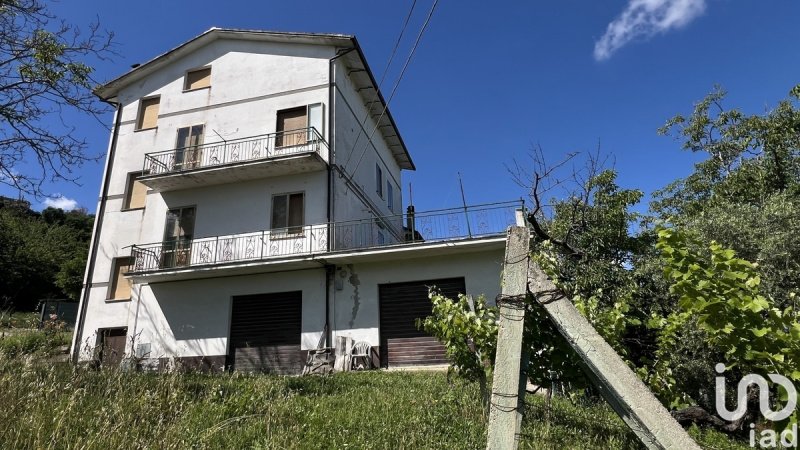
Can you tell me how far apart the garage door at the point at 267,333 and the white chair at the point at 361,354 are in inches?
69.3

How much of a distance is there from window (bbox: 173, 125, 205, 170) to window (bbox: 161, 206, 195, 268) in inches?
67.7

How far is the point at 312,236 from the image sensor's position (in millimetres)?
14109

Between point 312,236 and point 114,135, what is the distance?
433 inches

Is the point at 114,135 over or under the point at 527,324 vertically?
over

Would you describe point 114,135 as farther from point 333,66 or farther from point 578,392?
point 578,392

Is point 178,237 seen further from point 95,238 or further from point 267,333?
point 267,333

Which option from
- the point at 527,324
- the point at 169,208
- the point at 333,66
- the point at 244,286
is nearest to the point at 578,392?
the point at 527,324

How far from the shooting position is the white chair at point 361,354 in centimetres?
1252

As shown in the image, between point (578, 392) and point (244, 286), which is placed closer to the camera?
point (578, 392)

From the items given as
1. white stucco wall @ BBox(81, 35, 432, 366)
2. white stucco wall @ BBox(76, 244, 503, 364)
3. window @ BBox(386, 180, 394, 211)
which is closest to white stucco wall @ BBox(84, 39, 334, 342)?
white stucco wall @ BBox(81, 35, 432, 366)

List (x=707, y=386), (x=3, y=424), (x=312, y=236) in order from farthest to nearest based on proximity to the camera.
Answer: (x=312, y=236) < (x=707, y=386) < (x=3, y=424)

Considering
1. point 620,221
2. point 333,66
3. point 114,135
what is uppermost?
point 333,66

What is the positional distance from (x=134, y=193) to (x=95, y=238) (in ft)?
7.30

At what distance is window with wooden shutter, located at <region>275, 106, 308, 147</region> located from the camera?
50.5ft
